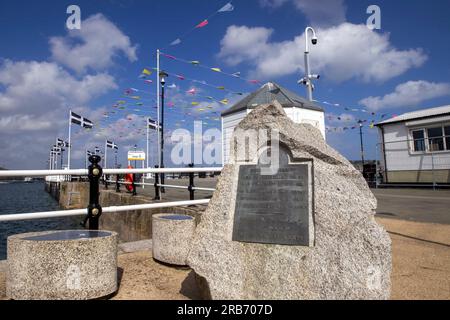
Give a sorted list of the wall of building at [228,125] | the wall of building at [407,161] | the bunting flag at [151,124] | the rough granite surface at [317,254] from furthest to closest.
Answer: the bunting flag at [151,124] → the wall of building at [228,125] → the wall of building at [407,161] → the rough granite surface at [317,254]

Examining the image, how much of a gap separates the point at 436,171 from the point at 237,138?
15393mm

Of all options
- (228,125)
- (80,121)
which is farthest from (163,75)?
(80,121)

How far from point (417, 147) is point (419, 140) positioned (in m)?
0.39

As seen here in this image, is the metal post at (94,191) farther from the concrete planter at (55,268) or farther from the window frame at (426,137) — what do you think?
the window frame at (426,137)

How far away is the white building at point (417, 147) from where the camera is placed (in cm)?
1494

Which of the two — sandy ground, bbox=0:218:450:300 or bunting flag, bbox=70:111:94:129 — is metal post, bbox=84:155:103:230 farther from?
bunting flag, bbox=70:111:94:129

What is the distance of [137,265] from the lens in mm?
3910

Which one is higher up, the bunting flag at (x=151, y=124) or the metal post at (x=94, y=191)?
the bunting flag at (x=151, y=124)

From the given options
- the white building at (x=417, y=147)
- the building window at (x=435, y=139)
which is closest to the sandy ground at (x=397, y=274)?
the white building at (x=417, y=147)

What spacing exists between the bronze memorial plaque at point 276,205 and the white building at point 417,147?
1413 centimetres

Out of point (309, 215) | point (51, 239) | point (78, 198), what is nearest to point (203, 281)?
point (309, 215)

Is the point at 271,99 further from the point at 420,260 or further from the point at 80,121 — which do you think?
the point at 80,121

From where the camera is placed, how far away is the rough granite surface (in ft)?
8.60

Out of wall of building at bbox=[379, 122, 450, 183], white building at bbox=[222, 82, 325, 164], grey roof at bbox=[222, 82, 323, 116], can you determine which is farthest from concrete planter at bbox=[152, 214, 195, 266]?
wall of building at bbox=[379, 122, 450, 183]
